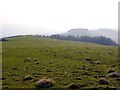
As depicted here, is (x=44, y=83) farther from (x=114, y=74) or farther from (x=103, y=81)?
(x=114, y=74)

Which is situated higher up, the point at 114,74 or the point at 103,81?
the point at 114,74

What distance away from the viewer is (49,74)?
1519 inches

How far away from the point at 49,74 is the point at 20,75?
380cm

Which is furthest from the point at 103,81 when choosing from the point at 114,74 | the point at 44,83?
the point at 44,83

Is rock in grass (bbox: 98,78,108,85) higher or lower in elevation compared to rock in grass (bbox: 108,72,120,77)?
lower

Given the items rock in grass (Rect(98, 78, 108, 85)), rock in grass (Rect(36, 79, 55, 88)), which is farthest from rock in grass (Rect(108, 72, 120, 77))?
rock in grass (Rect(36, 79, 55, 88))

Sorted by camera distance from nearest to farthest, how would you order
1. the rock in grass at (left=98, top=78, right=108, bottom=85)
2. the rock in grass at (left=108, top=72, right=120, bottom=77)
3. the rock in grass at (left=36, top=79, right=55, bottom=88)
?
the rock in grass at (left=36, top=79, right=55, bottom=88), the rock in grass at (left=98, top=78, right=108, bottom=85), the rock in grass at (left=108, top=72, right=120, bottom=77)

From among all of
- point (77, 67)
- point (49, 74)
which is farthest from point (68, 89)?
point (77, 67)

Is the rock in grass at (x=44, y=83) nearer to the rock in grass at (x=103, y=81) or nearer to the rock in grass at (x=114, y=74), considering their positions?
the rock in grass at (x=103, y=81)

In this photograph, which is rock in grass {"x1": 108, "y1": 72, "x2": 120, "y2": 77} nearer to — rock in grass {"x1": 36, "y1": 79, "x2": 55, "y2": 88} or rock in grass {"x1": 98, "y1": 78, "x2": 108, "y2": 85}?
rock in grass {"x1": 98, "y1": 78, "x2": 108, "y2": 85}

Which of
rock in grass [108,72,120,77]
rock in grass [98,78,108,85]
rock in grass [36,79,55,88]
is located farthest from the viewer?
rock in grass [108,72,120,77]

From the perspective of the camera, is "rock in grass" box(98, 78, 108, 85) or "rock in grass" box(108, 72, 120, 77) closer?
"rock in grass" box(98, 78, 108, 85)

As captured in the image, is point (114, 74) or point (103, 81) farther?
point (114, 74)

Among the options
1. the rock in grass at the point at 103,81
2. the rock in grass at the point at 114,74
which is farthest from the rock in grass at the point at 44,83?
the rock in grass at the point at 114,74
